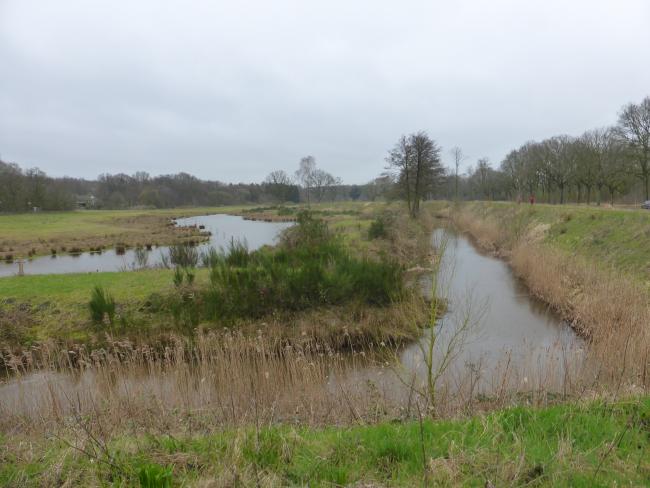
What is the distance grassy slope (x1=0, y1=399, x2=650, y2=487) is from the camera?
2.59 metres

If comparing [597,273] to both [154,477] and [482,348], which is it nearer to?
[482,348]

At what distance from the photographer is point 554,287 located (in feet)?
37.7

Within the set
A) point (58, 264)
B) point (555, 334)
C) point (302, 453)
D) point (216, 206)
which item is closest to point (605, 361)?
point (555, 334)

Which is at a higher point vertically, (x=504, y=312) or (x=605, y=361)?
(x=605, y=361)

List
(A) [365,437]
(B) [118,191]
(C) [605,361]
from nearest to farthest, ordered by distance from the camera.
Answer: (A) [365,437] → (C) [605,361] → (B) [118,191]

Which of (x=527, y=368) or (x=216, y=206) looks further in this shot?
(x=216, y=206)

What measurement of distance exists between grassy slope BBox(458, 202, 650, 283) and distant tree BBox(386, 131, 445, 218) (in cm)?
889

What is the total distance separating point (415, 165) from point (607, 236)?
15102 mm

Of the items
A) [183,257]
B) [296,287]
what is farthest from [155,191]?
[296,287]

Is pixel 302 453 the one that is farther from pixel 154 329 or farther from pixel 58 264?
pixel 58 264

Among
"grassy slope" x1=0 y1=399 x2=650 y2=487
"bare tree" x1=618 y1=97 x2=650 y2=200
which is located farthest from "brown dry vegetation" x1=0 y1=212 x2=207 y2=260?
"bare tree" x1=618 y1=97 x2=650 y2=200

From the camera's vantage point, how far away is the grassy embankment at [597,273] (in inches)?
223

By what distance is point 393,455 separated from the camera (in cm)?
296

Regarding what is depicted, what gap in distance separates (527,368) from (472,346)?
104 inches
